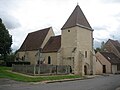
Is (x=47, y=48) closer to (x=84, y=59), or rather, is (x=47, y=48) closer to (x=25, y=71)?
(x=84, y=59)

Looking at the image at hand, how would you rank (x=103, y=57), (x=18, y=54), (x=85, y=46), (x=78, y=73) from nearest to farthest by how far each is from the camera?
(x=78, y=73) → (x=85, y=46) → (x=103, y=57) → (x=18, y=54)

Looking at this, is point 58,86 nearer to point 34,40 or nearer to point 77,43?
point 77,43

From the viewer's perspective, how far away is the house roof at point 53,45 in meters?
45.5

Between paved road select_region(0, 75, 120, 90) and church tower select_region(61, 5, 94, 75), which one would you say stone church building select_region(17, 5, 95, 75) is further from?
paved road select_region(0, 75, 120, 90)

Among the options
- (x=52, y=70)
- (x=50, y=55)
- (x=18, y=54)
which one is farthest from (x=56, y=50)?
(x=18, y=54)

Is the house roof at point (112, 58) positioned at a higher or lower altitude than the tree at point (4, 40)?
lower

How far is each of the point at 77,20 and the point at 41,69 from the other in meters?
14.4

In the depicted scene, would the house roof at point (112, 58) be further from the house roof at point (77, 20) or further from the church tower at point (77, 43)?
the house roof at point (77, 20)

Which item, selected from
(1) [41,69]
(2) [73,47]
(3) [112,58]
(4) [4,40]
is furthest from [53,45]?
(3) [112,58]

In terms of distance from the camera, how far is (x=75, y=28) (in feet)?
138

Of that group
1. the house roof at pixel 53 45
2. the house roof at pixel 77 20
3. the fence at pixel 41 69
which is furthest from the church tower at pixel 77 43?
the fence at pixel 41 69

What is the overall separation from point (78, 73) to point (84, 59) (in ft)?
11.4

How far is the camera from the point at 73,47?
137 ft

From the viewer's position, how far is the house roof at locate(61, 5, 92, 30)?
43062 millimetres
